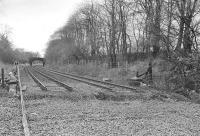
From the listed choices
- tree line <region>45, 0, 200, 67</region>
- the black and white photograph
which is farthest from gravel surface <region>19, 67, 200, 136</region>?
tree line <region>45, 0, 200, 67</region>

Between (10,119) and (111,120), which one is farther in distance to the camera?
(10,119)

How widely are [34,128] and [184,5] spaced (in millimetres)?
13673

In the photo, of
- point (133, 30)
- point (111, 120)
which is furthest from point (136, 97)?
point (133, 30)

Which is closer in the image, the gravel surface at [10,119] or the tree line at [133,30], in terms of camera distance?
the gravel surface at [10,119]

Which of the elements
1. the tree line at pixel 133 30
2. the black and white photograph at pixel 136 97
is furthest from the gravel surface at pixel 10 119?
the tree line at pixel 133 30

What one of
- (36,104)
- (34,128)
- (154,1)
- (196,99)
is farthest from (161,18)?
(34,128)

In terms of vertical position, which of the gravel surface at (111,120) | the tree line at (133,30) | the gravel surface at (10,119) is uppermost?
the tree line at (133,30)

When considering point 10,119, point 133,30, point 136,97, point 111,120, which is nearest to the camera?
point 111,120

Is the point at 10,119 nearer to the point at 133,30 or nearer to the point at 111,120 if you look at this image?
the point at 111,120

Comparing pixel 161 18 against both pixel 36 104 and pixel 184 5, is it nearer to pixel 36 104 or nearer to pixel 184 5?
pixel 184 5

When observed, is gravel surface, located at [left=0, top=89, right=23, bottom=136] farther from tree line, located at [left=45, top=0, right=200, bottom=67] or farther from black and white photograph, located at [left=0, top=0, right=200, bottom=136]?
tree line, located at [left=45, top=0, right=200, bottom=67]

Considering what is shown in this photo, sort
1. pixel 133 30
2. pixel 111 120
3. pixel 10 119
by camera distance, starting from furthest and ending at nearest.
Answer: pixel 133 30, pixel 10 119, pixel 111 120

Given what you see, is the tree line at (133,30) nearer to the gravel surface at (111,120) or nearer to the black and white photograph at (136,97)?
the black and white photograph at (136,97)

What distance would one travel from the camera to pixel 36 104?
9.97m
